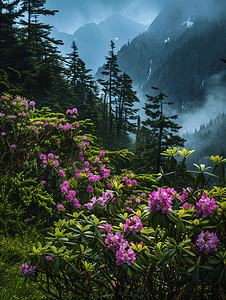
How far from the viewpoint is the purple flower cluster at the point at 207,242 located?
1234mm

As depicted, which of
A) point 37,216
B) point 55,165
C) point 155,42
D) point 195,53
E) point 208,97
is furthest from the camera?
point 155,42

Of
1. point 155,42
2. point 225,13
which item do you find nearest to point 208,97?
point 225,13

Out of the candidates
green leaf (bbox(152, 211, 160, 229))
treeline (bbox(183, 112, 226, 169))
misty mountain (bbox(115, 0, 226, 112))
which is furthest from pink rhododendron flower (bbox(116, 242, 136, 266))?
misty mountain (bbox(115, 0, 226, 112))

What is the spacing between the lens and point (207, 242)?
124 centimetres

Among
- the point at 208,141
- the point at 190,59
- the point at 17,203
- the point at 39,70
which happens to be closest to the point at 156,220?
the point at 17,203

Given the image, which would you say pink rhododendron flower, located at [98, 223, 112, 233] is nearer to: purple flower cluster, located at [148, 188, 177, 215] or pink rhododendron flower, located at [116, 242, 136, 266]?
pink rhododendron flower, located at [116, 242, 136, 266]

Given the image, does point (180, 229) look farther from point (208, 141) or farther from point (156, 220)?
point (208, 141)

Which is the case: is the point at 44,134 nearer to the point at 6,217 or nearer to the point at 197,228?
the point at 6,217

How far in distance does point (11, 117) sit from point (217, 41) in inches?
6144

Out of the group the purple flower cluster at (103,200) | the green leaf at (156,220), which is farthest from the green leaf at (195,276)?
the purple flower cluster at (103,200)

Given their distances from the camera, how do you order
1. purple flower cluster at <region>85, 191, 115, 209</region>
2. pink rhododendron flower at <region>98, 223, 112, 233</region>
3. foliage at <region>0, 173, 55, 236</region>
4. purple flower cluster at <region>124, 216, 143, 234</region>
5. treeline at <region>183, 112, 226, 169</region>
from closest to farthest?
purple flower cluster at <region>124, 216, 143, 234</region>, pink rhododendron flower at <region>98, 223, 112, 233</region>, purple flower cluster at <region>85, 191, 115, 209</region>, foliage at <region>0, 173, 55, 236</region>, treeline at <region>183, 112, 226, 169</region>

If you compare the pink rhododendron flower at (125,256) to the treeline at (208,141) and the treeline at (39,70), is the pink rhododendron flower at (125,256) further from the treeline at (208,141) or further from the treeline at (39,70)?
the treeline at (208,141)

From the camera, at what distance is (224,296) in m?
1.38

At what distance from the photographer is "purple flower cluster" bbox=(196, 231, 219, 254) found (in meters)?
1.23
